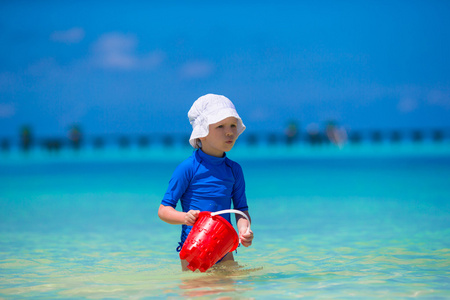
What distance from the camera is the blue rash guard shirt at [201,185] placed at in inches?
159

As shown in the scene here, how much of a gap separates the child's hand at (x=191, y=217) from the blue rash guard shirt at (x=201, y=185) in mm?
192

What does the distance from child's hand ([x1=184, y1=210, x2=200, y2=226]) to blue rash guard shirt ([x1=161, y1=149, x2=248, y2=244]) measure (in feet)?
0.63

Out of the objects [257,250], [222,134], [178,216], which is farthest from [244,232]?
[257,250]

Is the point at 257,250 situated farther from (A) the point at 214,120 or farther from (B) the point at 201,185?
(A) the point at 214,120

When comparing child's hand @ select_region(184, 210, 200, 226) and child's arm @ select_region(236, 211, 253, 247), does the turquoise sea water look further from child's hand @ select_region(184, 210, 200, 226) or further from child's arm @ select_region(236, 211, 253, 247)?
child's hand @ select_region(184, 210, 200, 226)

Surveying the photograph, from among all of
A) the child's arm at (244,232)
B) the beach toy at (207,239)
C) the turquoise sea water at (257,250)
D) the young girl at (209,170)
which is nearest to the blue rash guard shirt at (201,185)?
the young girl at (209,170)

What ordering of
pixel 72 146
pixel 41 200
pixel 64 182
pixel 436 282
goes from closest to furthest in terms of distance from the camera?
pixel 436 282, pixel 41 200, pixel 64 182, pixel 72 146

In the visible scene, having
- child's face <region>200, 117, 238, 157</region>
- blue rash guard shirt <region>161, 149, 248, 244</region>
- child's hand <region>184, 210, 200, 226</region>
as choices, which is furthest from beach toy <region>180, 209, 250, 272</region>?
child's face <region>200, 117, 238, 157</region>

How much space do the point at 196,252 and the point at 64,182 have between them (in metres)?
14.4

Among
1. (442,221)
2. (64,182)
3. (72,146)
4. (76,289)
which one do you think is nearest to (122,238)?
(76,289)

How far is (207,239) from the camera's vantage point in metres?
3.78

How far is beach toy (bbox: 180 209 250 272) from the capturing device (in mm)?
3793

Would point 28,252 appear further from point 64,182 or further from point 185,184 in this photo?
point 64,182

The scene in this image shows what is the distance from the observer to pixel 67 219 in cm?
904
